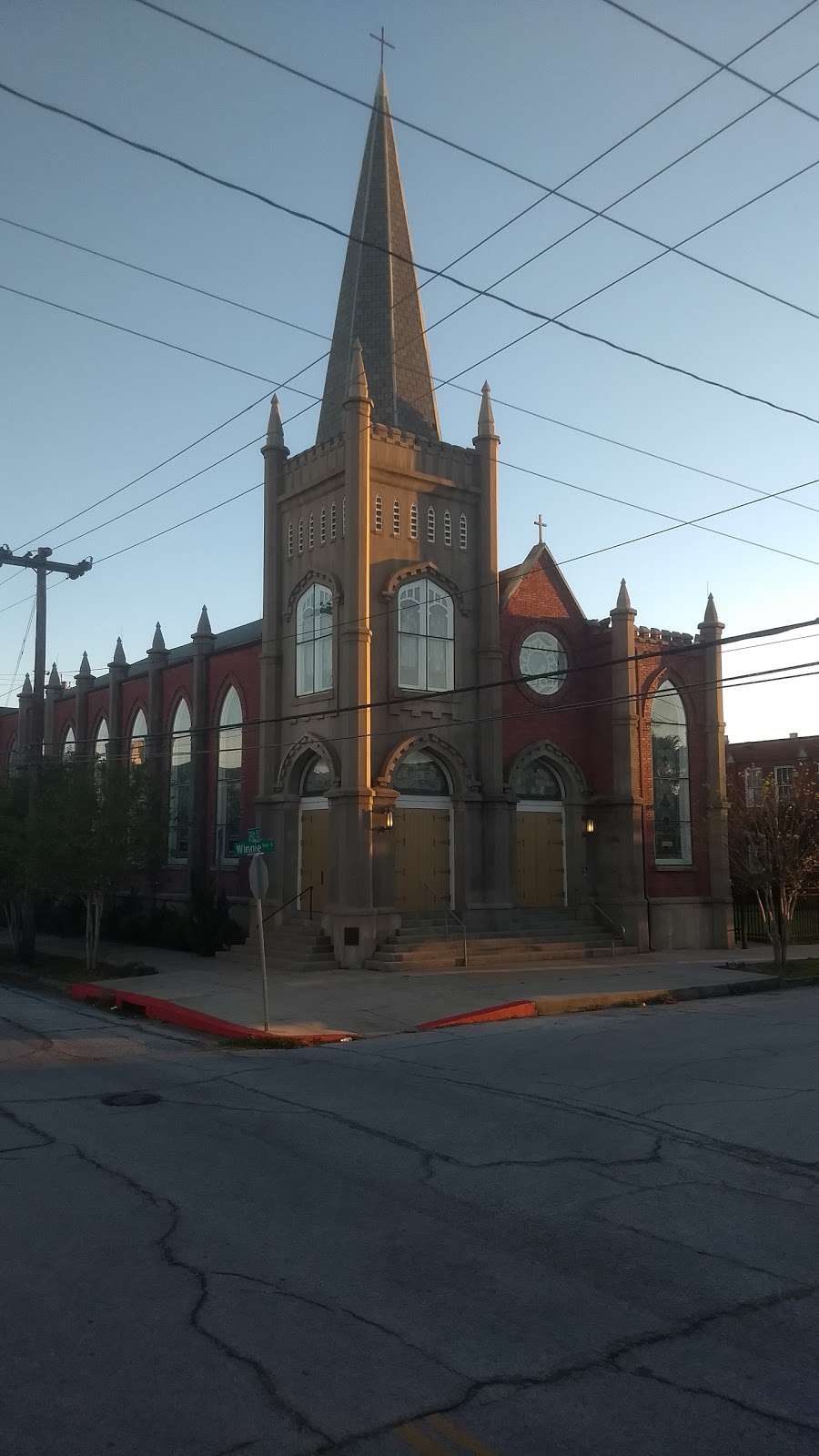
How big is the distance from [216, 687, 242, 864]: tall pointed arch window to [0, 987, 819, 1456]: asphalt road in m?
18.6

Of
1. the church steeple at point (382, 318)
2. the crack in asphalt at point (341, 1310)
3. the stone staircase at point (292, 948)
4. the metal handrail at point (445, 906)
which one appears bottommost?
the crack in asphalt at point (341, 1310)

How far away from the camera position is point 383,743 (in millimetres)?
24938

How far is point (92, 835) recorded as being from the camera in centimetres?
2439

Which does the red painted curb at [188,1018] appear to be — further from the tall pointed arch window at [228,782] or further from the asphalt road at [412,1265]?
the tall pointed arch window at [228,782]

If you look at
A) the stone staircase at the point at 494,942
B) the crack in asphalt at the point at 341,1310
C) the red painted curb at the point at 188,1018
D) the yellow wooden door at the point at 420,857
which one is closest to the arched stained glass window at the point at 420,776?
the yellow wooden door at the point at 420,857

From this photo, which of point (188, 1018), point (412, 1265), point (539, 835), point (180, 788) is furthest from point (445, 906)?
point (412, 1265)

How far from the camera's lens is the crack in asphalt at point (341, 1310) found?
16.5 ft

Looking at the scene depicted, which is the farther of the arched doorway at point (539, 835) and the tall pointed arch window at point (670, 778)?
the tall pointed arch window at point (670, 778)

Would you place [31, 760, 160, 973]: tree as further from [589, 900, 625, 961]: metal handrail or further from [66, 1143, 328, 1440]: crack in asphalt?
[66, 1143, 328, 1440]: crack in asphalt

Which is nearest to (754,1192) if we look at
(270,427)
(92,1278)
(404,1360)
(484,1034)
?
(404,1360)

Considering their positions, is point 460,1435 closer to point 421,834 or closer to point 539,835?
point 421,834

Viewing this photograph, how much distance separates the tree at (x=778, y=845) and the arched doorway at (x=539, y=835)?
5.27m

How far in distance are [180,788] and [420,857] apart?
1156 centimetres

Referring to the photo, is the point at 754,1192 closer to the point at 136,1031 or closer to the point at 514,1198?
the point at 514,1198
